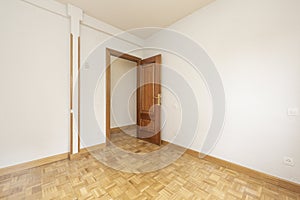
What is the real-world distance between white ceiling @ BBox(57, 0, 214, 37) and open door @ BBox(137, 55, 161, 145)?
0.78m

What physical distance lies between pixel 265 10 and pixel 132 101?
392 centimetres

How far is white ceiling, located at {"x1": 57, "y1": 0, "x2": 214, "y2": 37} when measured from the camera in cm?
212

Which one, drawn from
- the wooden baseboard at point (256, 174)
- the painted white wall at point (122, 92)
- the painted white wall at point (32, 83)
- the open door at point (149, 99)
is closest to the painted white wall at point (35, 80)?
the painted white wall at point (32, 83)

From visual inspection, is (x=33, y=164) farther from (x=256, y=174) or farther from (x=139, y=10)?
(x=256, y=174)

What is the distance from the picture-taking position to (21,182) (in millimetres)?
1558

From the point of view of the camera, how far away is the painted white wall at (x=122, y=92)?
412cm

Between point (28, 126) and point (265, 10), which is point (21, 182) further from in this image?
point (265, 10)

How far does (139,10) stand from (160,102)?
186 cm

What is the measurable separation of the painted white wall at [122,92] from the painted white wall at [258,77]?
2939 millimetres

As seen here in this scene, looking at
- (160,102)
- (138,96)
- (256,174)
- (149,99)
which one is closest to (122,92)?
(138,96)

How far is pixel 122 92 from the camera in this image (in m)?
4.33

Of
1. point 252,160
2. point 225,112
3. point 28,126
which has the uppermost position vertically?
point 225,112

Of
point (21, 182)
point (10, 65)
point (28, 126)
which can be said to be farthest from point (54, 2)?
point (21, 182)

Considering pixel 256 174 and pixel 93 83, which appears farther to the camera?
pixel 93 83
